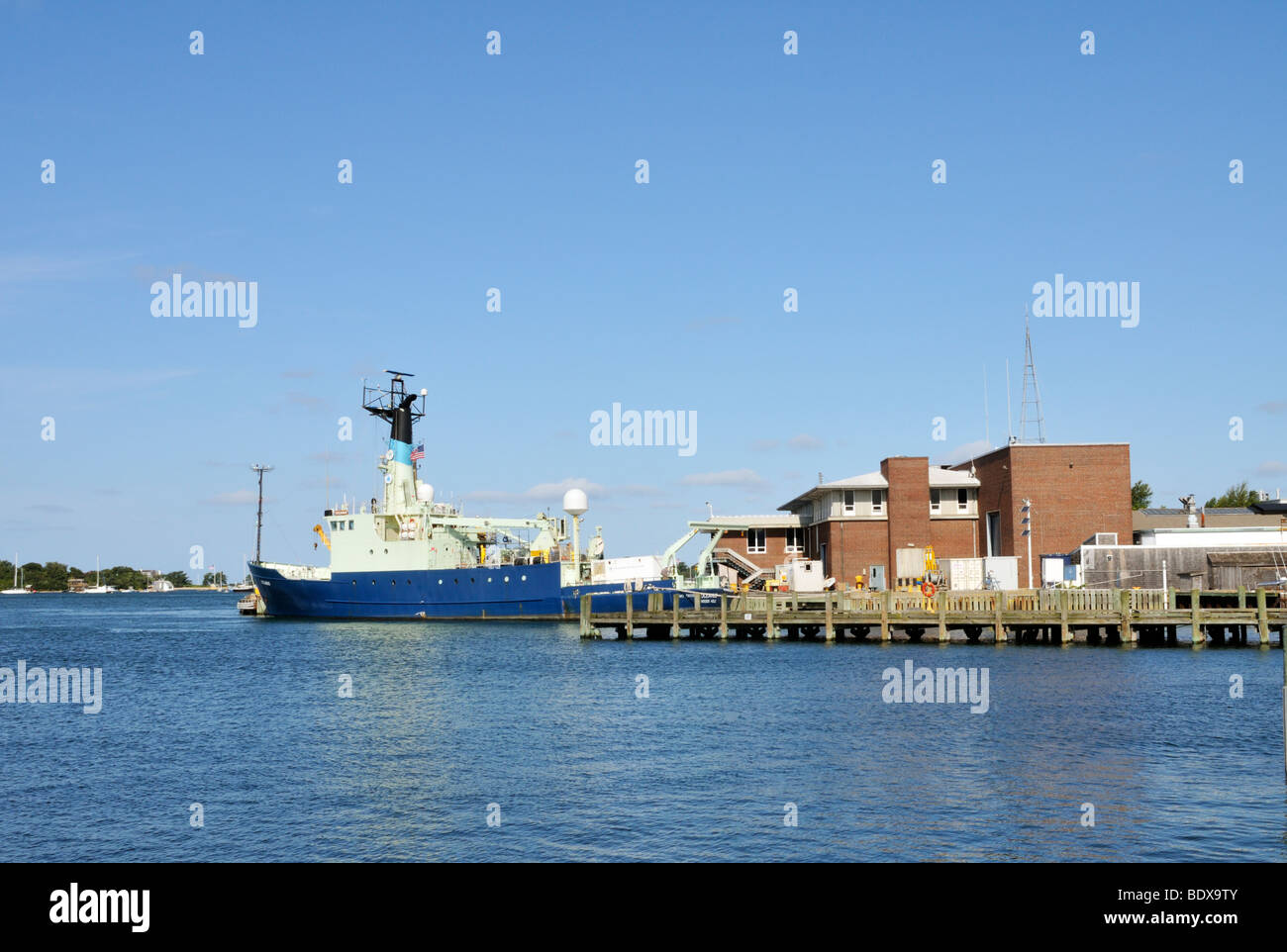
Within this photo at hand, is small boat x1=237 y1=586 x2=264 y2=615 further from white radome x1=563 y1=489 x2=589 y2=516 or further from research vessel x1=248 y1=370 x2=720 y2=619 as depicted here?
white radome x1=563 y1=489 x2=589 y2=516

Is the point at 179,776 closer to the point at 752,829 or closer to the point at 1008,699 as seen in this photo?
the point at 752,829

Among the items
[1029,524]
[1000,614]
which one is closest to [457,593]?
[1029,524]

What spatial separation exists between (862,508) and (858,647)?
1812 cm

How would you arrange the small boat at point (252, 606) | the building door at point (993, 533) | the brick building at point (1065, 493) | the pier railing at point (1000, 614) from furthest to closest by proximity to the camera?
1. the small boat at point (252, 606)
2. the building door at point (993, 533)
3. the brick building at point (1065, 493)
4. the pier railing at point (1000, 614)

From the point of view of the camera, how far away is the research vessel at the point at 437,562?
71.1 m

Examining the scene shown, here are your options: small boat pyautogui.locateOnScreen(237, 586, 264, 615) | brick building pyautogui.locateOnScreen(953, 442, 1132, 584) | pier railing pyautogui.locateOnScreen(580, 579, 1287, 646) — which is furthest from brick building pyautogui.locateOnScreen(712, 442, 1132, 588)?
small boat pyautogui.locateOnScreen(237, 586, 264, 615)

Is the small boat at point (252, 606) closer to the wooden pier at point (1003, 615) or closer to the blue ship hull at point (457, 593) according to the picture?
the blue ship hull at point (457, 593)

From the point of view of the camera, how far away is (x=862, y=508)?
219 feet

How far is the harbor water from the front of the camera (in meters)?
17.8

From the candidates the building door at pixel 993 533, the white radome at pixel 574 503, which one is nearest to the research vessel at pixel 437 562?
the white radome at pixel 574 503

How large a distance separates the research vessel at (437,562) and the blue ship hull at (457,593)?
0.20 ft

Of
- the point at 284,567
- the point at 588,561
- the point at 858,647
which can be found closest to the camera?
the point at 858,647

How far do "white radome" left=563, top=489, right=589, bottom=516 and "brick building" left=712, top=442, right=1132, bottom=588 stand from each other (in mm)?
8757
